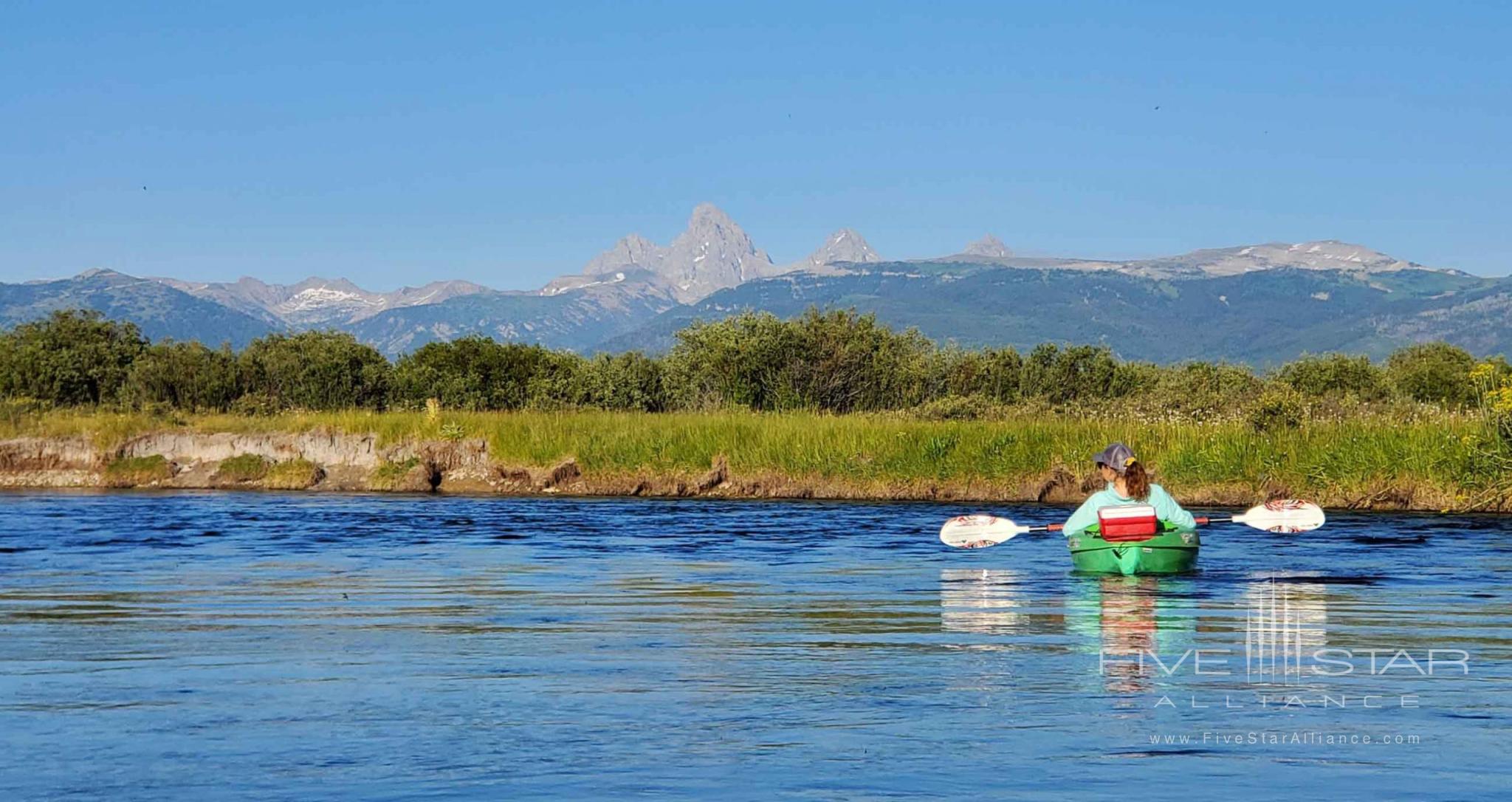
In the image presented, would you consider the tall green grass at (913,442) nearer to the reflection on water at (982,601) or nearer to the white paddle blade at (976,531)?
the white paddle blade at (976,531)

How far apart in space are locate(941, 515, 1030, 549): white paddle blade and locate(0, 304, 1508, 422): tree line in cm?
1857

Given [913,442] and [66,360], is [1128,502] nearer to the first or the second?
[913,442]

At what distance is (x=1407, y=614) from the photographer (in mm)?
14945

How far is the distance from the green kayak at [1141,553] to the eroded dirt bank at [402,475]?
41.2ft

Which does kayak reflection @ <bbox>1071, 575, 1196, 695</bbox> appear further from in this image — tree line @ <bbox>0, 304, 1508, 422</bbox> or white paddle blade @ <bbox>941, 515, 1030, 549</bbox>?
tree line @ <bbox>0, 304, 1508, 422</bbox>

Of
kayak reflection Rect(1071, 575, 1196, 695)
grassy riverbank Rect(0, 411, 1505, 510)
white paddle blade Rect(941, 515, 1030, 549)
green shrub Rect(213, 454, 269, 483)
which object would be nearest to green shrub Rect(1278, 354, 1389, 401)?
grassy riverbank Rect(0, 411, 1505, 510)

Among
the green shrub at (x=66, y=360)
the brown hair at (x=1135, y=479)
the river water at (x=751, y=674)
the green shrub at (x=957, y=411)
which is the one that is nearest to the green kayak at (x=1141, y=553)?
the river water at (x=751, y=674)

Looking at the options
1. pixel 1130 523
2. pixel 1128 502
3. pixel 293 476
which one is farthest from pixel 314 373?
pixel 1130 523

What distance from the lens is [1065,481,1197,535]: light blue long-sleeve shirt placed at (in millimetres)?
17672

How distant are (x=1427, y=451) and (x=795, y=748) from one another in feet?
72.8

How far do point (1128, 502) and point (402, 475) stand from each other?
22.5 m

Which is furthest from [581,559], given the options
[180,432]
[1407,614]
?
[180,432]

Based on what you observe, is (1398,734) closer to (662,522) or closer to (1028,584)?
(1028,584)

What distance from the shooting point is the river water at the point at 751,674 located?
27.3ft
